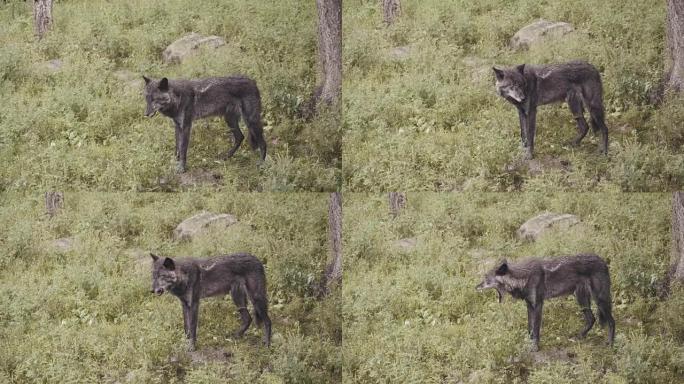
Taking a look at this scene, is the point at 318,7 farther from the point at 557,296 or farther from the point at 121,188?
the point at 557,296

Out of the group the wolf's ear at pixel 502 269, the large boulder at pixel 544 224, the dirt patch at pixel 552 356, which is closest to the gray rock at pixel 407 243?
the wolf's ear at pixel 502 269

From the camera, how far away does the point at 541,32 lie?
7219 mm

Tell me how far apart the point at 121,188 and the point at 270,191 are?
52.6 inches

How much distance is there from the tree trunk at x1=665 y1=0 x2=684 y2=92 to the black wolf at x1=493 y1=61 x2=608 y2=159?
24.9 inches

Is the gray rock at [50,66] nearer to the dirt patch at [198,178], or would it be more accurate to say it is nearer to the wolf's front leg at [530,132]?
the dirt patch at [198,178]

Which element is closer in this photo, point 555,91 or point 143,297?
point 555,91

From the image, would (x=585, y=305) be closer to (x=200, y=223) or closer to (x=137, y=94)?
(x=200, y=223)

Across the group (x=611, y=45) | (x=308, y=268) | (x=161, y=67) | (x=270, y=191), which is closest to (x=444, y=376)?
(x=308, y=268)

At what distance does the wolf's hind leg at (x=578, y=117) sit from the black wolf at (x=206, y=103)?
9.19 feet

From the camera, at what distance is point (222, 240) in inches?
289

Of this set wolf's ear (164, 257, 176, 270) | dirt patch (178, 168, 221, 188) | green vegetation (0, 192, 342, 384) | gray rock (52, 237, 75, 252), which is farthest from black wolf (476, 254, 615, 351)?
gray rock (52, 237, 75, 252)

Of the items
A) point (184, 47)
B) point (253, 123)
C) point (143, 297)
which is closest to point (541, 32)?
point (253, 123)

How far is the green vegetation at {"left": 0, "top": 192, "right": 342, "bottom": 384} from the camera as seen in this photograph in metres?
7.03

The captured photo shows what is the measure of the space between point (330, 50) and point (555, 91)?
2.07 metres
